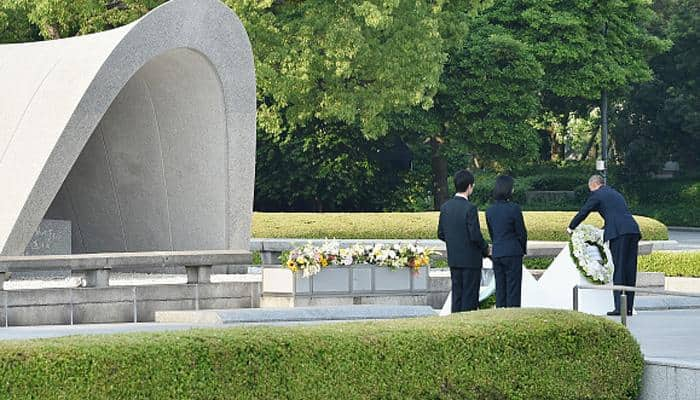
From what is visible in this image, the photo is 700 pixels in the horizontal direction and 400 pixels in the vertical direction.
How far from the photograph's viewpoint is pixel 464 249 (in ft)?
46.3

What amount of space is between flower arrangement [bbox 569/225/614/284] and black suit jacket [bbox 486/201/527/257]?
2.05m

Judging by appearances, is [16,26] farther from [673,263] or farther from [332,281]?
[332,281]

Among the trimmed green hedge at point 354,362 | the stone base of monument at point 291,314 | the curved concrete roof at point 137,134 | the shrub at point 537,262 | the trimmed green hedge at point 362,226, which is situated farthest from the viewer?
the trimmed green hedge at point 362,226

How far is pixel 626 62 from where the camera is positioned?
50906 mm

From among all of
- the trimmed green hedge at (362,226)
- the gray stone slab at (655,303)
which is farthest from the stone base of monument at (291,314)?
the trimmed green hedge at (362,226)

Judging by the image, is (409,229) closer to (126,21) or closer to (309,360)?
(126,21)

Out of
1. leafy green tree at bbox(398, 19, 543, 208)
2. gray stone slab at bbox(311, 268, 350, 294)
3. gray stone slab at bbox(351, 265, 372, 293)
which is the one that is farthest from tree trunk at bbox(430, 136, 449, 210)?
gray stone slab at bbox(311, 268, 350, 294)

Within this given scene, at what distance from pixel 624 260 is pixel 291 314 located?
3.88 m

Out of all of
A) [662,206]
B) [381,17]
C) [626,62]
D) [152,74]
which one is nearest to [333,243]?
[152,74]

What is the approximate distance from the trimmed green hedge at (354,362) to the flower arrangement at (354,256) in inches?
243

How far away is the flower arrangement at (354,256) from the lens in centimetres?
1739

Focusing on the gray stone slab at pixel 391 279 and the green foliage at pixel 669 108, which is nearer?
the gray stone slab at pixel 391 279

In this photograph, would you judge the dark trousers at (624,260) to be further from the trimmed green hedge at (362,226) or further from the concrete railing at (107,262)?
the trimmed green hedge at (362,226)

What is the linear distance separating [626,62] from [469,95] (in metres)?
9.43
